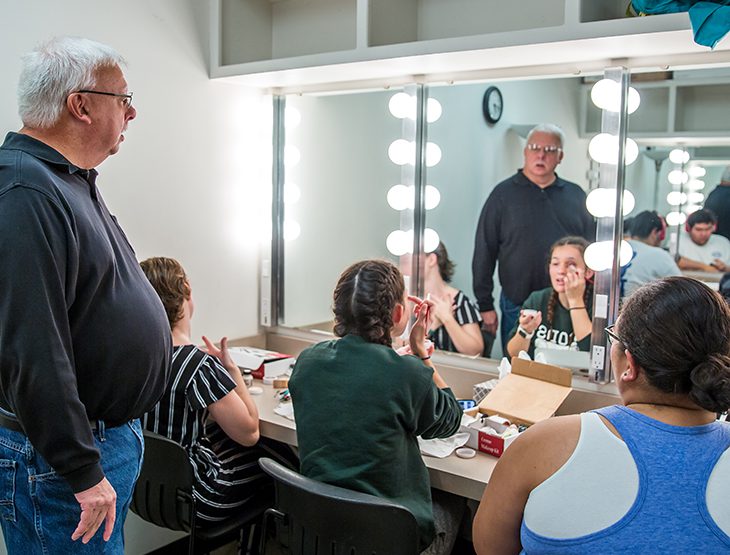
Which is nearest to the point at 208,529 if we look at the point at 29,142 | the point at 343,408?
the point at 343,408

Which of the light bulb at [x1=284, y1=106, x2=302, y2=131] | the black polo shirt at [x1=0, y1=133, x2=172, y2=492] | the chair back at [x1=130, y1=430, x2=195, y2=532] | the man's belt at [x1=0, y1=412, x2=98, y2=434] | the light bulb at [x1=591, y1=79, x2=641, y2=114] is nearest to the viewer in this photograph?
the black polo shirt at [x1=0, y1=133, x2=172, y2=492]

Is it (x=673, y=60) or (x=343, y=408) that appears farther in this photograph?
(x=673, y=60)

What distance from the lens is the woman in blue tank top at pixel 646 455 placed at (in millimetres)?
929

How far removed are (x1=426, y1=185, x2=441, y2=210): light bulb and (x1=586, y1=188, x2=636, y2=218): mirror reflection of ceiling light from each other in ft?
1.75

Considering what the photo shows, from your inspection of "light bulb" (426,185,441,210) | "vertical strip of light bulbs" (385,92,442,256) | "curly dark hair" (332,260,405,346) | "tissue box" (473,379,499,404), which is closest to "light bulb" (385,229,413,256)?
"vertical strip of light bulbs" (385,92,442,256)

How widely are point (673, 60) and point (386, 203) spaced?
1018 millimetres

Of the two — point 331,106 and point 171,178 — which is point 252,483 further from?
point 331,106

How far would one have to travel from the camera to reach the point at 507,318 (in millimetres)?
2252

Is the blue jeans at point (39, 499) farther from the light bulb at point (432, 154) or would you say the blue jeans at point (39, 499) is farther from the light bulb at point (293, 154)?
the light bulb at point (293, 154)

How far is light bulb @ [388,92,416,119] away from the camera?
7.68ft

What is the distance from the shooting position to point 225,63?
8.04 feet

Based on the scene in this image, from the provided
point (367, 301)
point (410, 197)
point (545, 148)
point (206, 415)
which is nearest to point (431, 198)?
point (410, 197)

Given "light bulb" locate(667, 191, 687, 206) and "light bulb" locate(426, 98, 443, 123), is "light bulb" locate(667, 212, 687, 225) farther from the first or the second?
"light bulb" locate(426, 98, 443, 123)

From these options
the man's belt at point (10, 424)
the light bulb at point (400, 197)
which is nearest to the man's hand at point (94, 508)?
the man's belt at point (10, 424)
